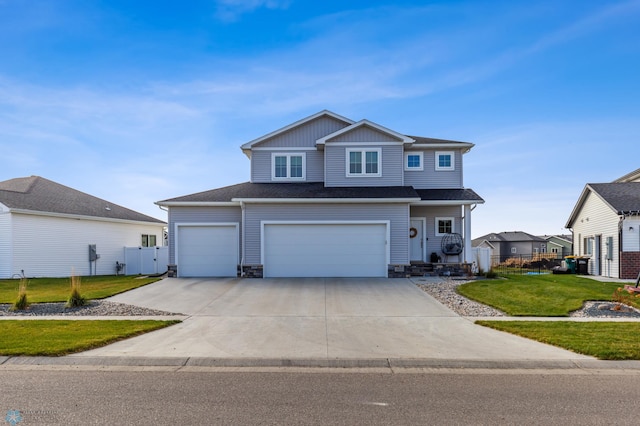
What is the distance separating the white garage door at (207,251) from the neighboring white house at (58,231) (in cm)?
781

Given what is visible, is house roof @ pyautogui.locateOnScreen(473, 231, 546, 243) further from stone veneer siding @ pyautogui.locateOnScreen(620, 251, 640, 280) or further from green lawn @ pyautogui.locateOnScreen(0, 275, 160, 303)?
green lawn @ pyautogui.locateOnScreen(0, 275, 160, 303)

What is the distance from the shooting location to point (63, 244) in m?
21.4

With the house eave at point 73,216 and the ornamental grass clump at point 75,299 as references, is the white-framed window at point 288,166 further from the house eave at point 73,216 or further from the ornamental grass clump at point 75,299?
the house eave at point 73,216

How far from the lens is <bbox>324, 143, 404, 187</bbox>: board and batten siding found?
18.6 m

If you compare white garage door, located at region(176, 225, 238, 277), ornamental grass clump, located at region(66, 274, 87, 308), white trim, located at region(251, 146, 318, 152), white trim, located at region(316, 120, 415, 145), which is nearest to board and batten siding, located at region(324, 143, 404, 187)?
white trim, located at region(316, 120, 415, 145)

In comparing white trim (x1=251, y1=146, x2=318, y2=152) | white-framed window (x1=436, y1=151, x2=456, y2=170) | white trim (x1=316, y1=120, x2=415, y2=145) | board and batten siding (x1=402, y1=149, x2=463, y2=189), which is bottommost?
board and batten siding (x1=402, y1=149, x2=463, y2=189)

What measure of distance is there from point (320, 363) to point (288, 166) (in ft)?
47.1

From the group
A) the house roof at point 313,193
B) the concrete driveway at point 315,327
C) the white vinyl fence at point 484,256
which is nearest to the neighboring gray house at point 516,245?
the white vinyl fence at point 484,256

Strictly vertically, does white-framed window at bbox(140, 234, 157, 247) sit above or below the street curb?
above

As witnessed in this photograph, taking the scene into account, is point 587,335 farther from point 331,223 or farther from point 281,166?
point 281,166

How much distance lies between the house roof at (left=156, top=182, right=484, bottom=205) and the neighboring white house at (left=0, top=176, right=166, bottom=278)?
7.95 m

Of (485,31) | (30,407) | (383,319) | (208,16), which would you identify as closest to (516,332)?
(383,319)

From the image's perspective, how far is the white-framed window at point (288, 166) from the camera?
19859 millimetres

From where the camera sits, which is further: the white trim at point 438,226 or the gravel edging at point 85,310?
the white trim at point 438,226
